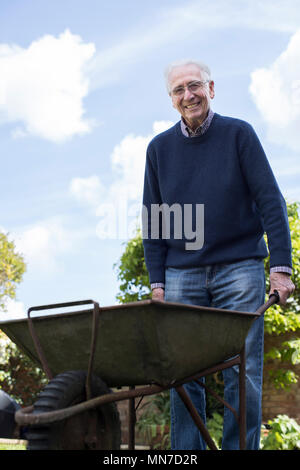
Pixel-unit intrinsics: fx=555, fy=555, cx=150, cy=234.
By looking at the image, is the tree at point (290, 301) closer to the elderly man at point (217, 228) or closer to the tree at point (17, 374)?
the tree at point (17, 374)

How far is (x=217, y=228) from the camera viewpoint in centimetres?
240

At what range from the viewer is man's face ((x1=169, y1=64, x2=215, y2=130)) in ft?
8.10

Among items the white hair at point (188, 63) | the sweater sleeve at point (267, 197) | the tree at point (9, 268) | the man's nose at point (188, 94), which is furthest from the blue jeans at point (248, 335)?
the tree at point (9, 268)

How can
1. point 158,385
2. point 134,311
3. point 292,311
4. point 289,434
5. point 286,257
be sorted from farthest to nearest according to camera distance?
point 292,311 < point 289,434 < point 286,257 < point 158,385 < point 134,311

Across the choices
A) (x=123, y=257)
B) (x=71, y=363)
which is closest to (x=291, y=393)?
(x=123, y=257)

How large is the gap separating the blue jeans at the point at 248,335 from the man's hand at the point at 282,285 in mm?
55

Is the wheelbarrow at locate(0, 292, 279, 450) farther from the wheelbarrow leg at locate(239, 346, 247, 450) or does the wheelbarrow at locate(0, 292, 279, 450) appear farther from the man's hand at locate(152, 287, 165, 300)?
the man's hand at locate(152, 287, 165, 300)

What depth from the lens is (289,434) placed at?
17.1ft

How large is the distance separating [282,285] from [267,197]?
0.38 meters

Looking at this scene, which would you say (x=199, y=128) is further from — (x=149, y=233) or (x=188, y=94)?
(x=149, y=233)

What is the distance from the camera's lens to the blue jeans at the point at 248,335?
2.17 m

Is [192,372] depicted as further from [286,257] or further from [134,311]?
[286,257]

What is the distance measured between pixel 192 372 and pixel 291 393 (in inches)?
210

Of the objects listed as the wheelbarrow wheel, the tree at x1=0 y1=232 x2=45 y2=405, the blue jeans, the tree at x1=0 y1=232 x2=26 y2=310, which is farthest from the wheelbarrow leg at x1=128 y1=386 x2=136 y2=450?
the tree at x1=0 y1=232 x2=26 y2=310
